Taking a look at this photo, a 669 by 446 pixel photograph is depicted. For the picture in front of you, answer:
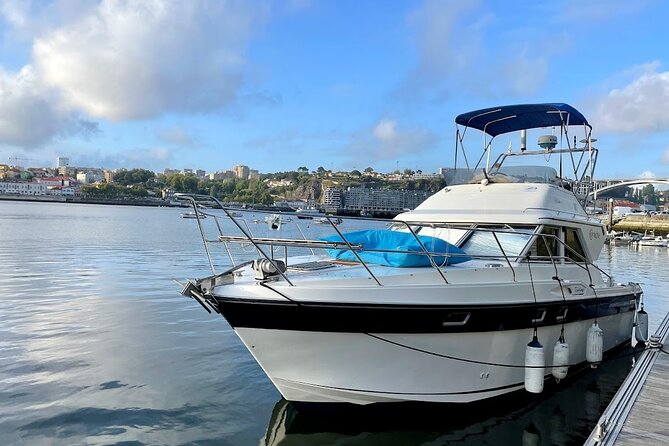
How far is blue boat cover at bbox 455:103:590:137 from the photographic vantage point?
29.1 feet

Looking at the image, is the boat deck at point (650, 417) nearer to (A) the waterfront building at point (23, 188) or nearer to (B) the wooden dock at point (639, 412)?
(B) the wooden dock at point (639, 412)

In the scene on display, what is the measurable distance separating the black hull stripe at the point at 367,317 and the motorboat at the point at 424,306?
0.01 metres

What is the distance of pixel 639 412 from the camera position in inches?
226

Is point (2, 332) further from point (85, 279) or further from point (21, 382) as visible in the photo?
point (85, 279)

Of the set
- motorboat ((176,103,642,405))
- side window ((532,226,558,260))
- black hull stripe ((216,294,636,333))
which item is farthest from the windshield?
black hull stripe ((216,294,636,333))

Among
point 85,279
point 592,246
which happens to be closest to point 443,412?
point 592,246

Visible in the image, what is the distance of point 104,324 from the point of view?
10422mm

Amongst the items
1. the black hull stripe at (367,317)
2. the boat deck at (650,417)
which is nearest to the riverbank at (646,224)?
the boat deck at (650,417)

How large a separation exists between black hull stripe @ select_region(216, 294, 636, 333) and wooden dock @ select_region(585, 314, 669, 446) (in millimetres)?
→ 1447

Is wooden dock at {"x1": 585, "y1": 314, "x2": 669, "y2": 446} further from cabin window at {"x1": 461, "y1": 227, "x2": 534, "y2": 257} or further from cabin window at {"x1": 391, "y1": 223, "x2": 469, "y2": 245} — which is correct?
cabin window at {"x1": 391, "y1": 223, "x2": 469, "y2": 245}

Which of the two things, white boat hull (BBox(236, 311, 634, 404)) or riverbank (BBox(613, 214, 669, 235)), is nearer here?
white boat hull (BBox(236, 311, 634, 404))

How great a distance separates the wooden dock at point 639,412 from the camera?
16.3ft

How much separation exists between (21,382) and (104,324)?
3.28m

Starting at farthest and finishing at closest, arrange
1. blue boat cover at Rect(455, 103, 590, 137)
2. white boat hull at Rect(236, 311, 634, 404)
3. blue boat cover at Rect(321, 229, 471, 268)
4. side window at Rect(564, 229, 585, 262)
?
blue boat cover at Rect(455, 103, 590, 137), side window at Rect(564, 229, 585, 262), blue boat cover at Rect(321, 229, 471, 268), white boat hull at Rect(236, 311, 634, 404)
